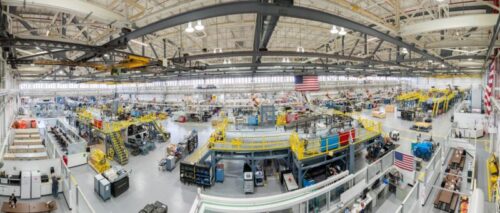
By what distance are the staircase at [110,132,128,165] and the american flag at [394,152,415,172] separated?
18.5 metres

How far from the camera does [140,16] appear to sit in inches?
325

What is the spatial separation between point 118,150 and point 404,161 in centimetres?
1932

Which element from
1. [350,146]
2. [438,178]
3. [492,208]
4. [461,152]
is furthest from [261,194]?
[461,152]

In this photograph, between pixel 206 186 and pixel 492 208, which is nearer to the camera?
pixel 492 208

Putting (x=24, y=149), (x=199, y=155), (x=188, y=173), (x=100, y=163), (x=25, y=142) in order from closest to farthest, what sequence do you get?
(x=188, y=173) < (x=100, y=163) < (x=199, y=155) < (x=24, y=149) < (x=25, y=142)

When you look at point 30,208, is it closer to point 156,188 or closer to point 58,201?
point 58,201

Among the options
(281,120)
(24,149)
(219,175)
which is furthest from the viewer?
(281,120)

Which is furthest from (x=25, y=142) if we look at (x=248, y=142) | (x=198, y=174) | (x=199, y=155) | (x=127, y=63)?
(x=248, y=142)

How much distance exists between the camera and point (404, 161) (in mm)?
13211

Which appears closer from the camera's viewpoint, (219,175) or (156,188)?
(156,188)

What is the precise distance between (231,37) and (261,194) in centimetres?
1163

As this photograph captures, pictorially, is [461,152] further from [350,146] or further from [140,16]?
[140,16]

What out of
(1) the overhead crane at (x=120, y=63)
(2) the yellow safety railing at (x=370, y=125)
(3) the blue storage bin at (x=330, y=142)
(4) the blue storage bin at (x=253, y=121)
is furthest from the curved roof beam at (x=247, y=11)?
(4) the blue storage bin at (x=253, y=121)

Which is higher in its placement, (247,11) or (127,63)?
(247,11)
